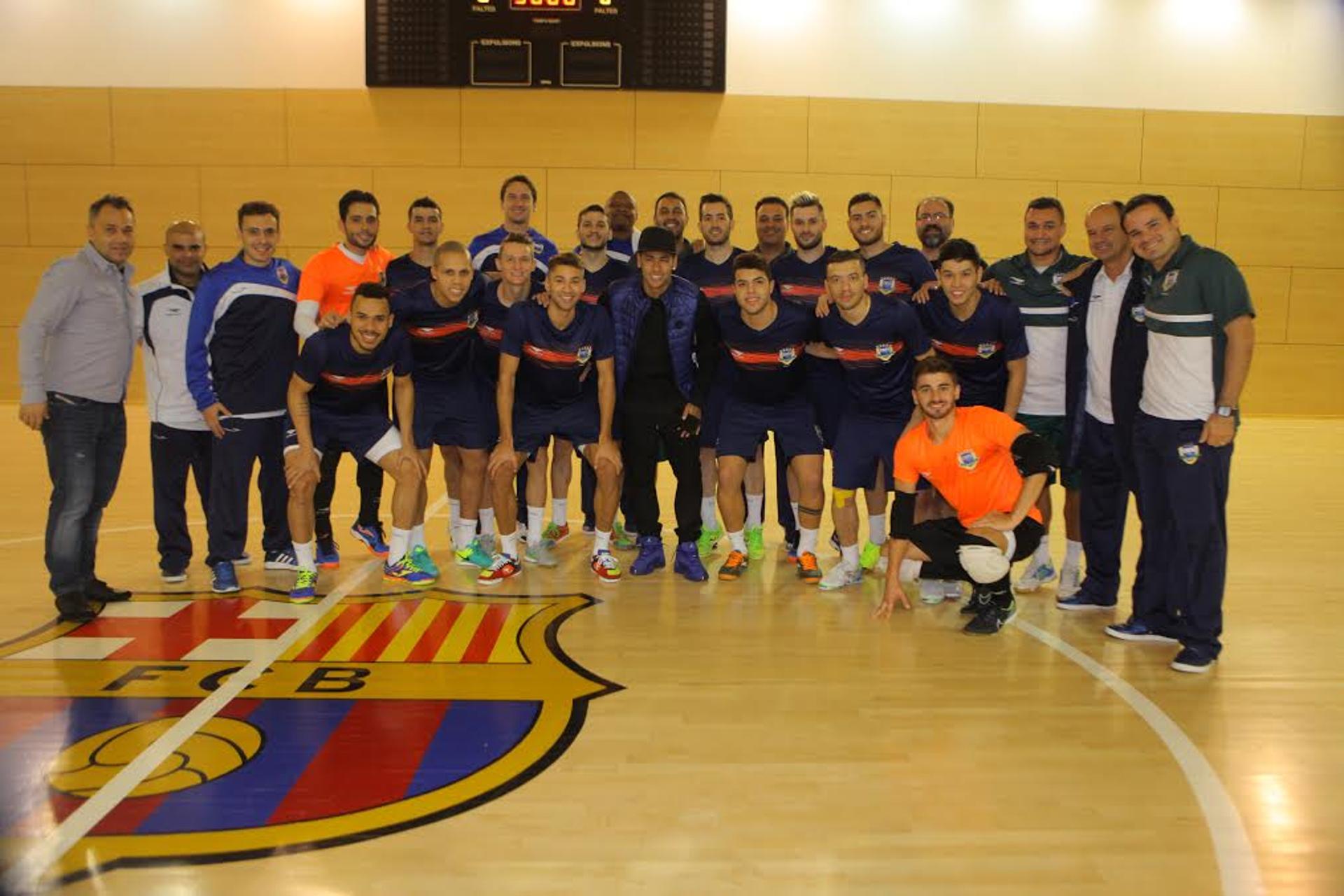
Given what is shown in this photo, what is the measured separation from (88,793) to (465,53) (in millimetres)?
10641

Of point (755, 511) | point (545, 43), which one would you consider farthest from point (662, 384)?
point (545, 43)

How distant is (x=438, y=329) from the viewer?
5828mm

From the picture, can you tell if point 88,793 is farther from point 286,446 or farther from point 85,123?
point 85,123

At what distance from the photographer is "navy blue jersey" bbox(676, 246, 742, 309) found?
20.6 feet

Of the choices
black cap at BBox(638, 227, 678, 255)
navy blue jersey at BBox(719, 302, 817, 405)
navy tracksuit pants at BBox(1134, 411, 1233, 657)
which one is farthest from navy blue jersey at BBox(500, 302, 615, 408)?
navy tracksuit pants at BBox(1134, 411, 1233, 657)

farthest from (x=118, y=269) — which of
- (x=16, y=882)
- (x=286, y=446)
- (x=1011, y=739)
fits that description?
(x=1011, y=739)

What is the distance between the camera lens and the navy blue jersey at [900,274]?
20.0 ft

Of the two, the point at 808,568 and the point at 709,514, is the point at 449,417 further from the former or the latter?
the point at 808,568

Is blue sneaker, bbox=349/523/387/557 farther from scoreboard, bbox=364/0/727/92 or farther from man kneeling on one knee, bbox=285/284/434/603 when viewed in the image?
scoreboard, bbox=364/0/727/92

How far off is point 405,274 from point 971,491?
323 centimetres

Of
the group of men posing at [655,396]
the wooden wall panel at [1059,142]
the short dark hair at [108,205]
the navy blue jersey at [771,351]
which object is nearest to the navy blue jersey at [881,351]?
the group of men posing at [655,396]

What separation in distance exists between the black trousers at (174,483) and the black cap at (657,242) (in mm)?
2431

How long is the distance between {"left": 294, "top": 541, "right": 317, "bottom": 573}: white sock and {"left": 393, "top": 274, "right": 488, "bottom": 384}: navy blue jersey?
3.51 feet

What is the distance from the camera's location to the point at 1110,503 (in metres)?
5.19
